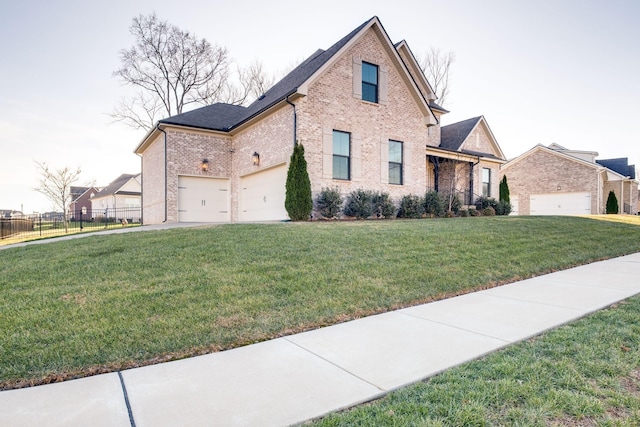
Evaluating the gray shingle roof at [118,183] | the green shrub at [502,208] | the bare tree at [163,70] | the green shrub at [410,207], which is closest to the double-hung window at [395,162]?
the green shrub at [410,207]

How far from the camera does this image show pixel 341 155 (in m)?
12.8

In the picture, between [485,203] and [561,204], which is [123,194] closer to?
[485,203]

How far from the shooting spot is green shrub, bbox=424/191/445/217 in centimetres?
1476

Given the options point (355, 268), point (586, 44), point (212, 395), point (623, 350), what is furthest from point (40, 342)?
point (586, 44)

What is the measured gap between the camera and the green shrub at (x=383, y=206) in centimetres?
1296

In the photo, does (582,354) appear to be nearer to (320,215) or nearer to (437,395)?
(437,395)

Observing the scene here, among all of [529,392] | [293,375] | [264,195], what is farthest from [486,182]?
[293,375]

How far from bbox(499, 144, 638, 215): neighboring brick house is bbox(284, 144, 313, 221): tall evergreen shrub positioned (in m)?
22.5

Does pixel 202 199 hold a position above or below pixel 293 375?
above

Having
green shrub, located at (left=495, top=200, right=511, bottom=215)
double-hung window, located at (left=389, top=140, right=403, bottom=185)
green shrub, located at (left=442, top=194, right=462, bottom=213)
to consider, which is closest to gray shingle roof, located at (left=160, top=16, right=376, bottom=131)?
double-hung window, located at (left=389, top=140, right=403, bottom=185)

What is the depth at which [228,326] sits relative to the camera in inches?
146

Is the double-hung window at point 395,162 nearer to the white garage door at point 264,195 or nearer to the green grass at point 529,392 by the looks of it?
the white garage door at point 264,195

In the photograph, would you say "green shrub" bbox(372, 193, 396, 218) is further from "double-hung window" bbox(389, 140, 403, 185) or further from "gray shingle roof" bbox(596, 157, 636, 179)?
"gray shingle roof" bbox(596, 157, 636, 179)

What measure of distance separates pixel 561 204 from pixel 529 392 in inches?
1149
